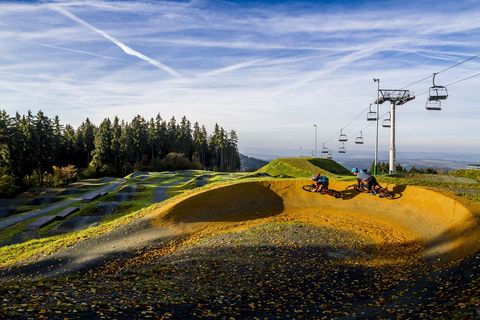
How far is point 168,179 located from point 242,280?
59301mm

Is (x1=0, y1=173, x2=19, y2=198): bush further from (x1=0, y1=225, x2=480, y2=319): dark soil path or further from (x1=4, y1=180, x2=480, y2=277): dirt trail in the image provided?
(x1=0, y1=225, x2=480, y2=319): dark soil path

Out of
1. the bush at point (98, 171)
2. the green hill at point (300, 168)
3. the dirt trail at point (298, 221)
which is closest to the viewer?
the dirt trail at point (298, 221)

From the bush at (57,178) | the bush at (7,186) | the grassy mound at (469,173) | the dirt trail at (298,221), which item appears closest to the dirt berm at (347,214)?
the dirt trail at (298,221)

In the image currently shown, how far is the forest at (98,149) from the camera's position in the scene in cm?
7194

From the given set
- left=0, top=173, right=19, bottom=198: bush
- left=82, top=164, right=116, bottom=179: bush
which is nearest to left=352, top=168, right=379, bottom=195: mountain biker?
left=0, top=173, right=19, bottom=198: bush

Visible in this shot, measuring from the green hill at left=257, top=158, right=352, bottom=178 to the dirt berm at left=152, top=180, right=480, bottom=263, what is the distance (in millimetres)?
21569

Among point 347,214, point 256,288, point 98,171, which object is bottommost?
point 256,288

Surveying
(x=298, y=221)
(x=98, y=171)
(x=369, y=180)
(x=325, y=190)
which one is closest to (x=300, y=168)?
(x=325, y=190)

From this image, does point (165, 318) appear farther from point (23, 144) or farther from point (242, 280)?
point (23, 144)

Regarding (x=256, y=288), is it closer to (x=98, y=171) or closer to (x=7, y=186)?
(x=7, y=186)

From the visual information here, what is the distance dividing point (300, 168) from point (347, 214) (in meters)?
26.8

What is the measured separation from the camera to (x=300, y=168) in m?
54.8

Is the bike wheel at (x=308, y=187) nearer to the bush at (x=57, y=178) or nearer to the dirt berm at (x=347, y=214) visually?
the dirt berm at (x=347, y=214)

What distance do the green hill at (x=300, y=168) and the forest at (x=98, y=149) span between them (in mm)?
44930
